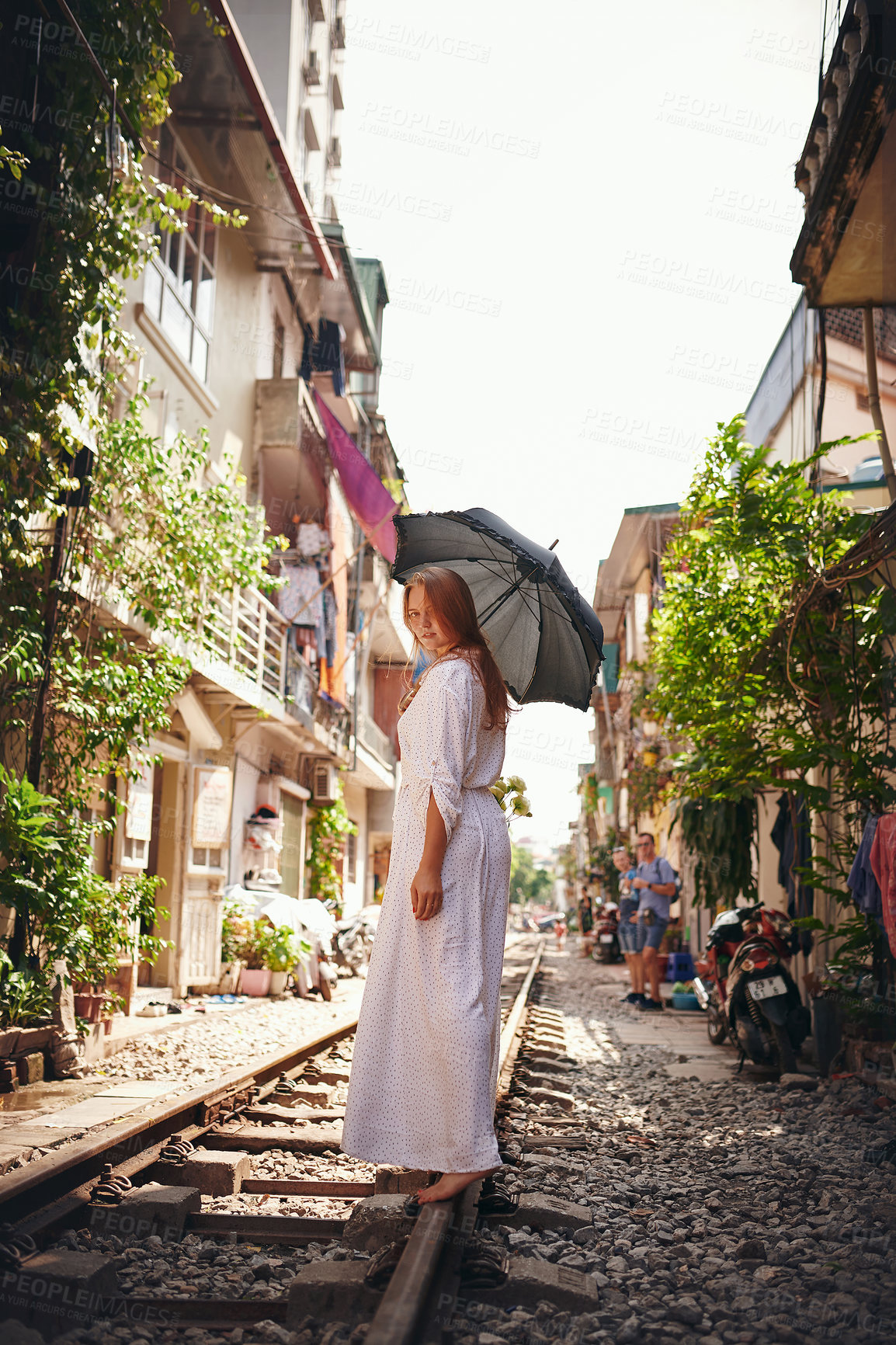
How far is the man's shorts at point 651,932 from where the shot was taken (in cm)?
1048

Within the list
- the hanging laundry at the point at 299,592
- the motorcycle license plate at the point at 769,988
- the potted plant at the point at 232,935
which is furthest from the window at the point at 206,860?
the motorcycle license plate at the point at 769,988

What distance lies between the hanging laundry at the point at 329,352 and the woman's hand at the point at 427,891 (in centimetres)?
1808

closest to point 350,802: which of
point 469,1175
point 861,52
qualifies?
point 861,52

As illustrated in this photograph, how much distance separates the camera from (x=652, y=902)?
34.6ft

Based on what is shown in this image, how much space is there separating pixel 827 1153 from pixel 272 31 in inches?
780

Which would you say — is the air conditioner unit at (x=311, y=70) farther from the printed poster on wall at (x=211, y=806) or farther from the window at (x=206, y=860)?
the window at (x=206, y=860)

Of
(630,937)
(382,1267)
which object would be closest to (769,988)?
(382,1267)

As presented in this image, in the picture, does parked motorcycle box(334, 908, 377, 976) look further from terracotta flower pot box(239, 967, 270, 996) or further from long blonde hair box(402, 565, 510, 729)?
long blonde hair box(402, 565, 510, 729)

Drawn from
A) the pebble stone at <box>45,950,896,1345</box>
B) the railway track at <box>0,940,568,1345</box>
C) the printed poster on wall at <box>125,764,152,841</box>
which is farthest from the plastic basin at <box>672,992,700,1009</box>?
the railway track at <box>0,940,568,1345</box>

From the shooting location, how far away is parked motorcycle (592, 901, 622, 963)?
818 inches

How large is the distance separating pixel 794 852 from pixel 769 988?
8.96ft

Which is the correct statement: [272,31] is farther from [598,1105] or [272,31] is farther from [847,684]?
[598,1105]

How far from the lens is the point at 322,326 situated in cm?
1995

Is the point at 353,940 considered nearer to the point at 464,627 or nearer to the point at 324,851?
the point at 324,851
